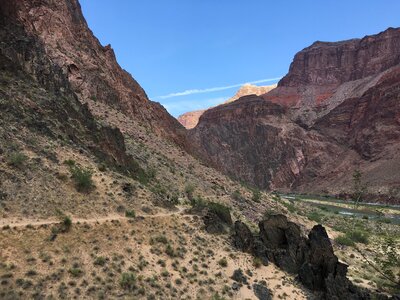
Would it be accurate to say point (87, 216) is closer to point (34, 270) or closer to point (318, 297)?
point (34, 270)

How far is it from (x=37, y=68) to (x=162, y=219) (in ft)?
58.7

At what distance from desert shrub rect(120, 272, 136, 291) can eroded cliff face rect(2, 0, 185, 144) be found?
27187mm

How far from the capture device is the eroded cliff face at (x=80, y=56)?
47312 millimetres

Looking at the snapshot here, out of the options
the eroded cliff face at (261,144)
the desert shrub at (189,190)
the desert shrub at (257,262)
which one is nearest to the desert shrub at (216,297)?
the desert shrub at (257,262)

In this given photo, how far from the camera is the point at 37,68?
3466 cm

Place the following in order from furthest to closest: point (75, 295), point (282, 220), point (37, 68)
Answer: point (37, 68), point (282, 220), point (75, 295)

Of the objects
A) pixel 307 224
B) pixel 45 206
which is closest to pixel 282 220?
pixel 45 206

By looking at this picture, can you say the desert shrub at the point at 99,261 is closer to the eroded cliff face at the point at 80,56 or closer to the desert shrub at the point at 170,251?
the desert shrub at the point at 170,251

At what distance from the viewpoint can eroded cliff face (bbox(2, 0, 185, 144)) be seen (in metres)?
47.3

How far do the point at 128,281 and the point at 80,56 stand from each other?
4055 cm

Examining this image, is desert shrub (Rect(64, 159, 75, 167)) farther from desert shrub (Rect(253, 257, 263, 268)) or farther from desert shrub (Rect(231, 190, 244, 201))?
desert shrub (Rect(231, 190, 244, 201))

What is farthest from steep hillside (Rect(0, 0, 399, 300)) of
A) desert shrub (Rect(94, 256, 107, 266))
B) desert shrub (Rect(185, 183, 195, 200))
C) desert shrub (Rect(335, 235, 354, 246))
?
desert shrub (Rect(335, 235, 354, 246))

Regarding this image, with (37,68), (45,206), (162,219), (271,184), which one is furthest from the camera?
(271,184)

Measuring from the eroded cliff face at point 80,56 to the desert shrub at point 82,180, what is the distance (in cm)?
1872
